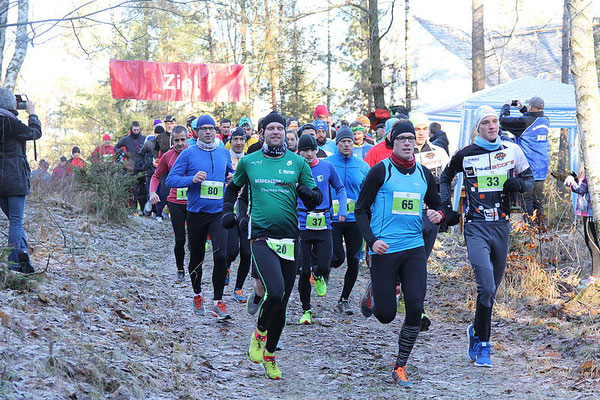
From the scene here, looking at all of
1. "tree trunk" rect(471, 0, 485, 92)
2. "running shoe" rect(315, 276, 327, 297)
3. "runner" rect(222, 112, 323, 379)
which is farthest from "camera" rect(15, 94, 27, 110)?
"tree trunk" rect(471, 0, 485, 92)

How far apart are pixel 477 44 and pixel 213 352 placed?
15.1 meters

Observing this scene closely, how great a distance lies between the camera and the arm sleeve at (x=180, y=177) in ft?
26.8

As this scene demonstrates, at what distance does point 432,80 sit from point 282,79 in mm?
8828

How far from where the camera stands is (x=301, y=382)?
19.6ft

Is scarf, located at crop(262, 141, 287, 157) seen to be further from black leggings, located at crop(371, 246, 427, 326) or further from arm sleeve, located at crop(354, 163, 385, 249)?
black leggings, located at crop(371, 246, 427, 326)

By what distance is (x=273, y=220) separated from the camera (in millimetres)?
5949

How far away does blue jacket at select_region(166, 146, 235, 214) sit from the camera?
320 inches

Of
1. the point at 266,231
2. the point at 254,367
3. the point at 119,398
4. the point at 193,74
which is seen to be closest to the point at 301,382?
the point at 254,367

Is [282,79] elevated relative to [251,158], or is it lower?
elevated

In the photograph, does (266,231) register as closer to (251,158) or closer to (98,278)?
(251,158)

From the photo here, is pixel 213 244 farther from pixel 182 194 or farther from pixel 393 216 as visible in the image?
pixel 393 216

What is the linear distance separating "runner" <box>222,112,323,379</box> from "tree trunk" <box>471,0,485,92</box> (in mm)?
14520

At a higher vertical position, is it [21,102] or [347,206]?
[21,102]

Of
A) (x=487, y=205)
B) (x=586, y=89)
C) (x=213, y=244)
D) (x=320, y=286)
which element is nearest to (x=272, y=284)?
(x=487, y=205)
